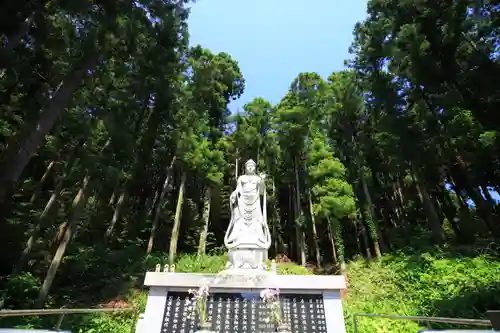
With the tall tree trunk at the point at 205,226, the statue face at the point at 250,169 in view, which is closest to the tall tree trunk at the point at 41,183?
the tall tree trunk at the point at 205,226

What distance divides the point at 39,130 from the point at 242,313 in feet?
17.7

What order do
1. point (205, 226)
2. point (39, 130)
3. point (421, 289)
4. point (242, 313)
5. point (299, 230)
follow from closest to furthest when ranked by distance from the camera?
point (242, 313) → point (39, 130) → point (421, 289) → point (205, 226) → point (299, 230)

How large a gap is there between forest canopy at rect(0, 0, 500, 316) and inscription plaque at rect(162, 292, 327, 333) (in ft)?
13.6

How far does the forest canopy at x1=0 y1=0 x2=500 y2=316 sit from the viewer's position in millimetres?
7789

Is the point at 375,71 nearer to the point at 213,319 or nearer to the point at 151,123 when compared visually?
the point at 151,123

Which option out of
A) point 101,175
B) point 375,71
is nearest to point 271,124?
point 375,71

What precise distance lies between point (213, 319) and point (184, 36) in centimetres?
1017

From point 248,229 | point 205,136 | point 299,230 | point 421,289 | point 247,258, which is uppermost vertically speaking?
point 205,136

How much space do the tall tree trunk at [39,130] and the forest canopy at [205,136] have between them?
0.03m

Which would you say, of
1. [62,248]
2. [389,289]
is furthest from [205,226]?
[389,289]

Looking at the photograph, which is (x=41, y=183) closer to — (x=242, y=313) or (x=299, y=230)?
(x=299, y=230)

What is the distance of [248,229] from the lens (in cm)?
605

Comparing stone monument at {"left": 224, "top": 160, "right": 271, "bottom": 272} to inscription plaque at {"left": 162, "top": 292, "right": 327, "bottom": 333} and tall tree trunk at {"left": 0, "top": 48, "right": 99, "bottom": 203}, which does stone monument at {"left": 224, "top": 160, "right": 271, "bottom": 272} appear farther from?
tall tree trunk at {"left": 0, "top": 48, "right": 99, "bottom": 203}

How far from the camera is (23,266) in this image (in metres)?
8.19
